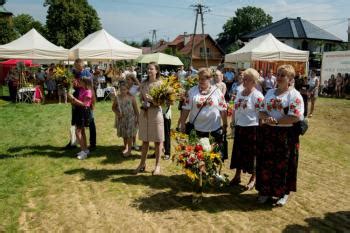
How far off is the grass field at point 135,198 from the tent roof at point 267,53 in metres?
8.03

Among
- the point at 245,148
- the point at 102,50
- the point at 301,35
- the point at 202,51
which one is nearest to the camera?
the point at 245,148

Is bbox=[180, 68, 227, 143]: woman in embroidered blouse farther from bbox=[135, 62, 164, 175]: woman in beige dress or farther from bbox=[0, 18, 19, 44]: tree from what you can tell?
bbox=[0, 18, 19, 44]: tree

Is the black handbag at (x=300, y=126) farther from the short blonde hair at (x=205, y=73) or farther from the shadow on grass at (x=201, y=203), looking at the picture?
the short blonde hair at (x=205, y=73)

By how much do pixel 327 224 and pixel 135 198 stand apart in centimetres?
268

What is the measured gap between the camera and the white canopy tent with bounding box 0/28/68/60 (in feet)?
55.0

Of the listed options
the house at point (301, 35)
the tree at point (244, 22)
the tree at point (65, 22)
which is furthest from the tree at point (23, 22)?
the house at point (301, 35)

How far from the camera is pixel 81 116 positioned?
7.48m

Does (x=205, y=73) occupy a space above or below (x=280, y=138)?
above

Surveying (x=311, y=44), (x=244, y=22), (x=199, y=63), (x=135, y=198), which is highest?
(x=244, y=22)

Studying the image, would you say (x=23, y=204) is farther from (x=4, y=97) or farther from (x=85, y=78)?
(x=4, y=97)

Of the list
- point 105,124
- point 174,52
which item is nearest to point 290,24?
point 174,52

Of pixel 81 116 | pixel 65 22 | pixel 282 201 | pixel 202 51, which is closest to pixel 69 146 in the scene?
pixel 81 116

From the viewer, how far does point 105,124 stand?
12.0 meters

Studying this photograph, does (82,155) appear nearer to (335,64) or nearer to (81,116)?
(81,116)
